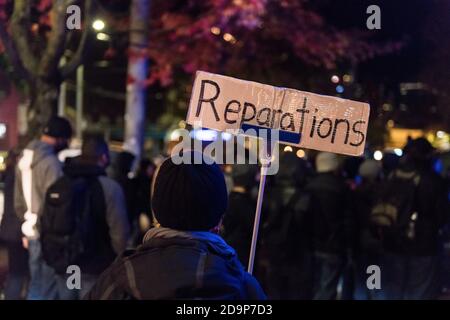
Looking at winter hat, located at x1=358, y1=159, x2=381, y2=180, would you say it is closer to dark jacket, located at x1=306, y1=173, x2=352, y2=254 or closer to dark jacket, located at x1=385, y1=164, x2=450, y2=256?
dark jacket, located at x1=306, y1=173, x2=352, y2=254

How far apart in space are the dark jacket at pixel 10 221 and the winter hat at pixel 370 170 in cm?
409

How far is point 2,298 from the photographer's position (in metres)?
7.26

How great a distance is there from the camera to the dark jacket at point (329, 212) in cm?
711

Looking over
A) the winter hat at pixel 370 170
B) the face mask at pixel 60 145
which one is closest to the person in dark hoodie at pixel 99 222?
the face mask at pixel 60 145

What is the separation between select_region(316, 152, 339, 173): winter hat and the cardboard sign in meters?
2.87

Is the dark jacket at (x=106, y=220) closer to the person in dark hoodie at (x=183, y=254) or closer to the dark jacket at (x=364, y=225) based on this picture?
the dark jacket at (x=364, y=225)

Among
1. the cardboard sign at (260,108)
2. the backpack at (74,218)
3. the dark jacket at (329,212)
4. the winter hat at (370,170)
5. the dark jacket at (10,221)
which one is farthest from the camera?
the winter hat at (370,170)

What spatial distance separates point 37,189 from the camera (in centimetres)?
630

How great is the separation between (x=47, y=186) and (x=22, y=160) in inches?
12.6

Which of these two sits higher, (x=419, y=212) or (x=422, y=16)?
(x=422, y=16)

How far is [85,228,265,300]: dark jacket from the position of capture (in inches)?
94.6

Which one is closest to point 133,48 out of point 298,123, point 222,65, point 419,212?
point 222,65

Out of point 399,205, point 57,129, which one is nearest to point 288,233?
point 399,205
